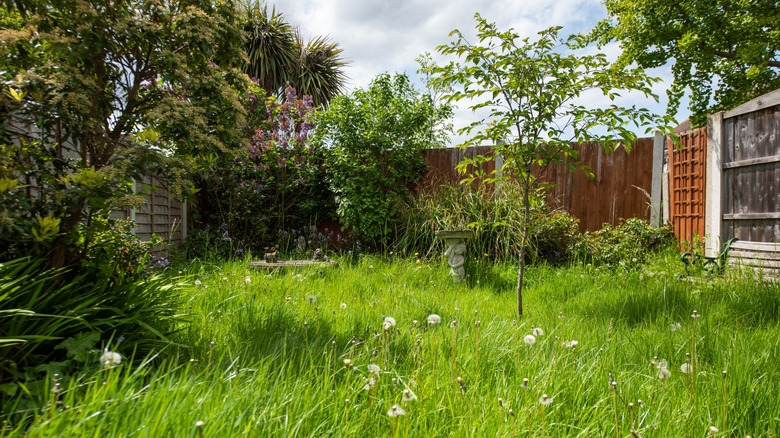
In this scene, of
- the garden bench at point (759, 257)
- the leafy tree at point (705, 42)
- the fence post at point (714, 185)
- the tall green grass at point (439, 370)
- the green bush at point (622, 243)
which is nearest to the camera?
the tall green grass at point (439, 370)

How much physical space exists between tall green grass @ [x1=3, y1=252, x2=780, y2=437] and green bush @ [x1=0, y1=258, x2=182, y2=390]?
14 cm

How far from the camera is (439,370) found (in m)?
1.66

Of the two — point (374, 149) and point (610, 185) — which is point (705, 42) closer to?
point (610, 185)

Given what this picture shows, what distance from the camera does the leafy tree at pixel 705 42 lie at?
408 inches

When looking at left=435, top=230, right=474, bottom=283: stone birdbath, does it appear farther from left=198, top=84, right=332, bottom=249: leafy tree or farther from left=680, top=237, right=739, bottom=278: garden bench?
left=198, top=84, right=332, bottom=249: leafy tree

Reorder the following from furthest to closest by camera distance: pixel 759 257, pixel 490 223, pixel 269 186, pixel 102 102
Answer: pixel 269 186
pixel 490 223
pixel 759 257
pixel 102 102

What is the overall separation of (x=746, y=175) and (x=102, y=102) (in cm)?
612

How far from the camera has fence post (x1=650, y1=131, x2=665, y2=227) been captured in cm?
610

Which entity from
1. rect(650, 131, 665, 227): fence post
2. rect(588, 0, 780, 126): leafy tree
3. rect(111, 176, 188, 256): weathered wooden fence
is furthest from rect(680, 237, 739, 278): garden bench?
rect(588, 0, 780, 126): leafy tree

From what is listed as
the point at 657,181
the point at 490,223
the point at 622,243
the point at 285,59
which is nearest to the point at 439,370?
the point at 490,223

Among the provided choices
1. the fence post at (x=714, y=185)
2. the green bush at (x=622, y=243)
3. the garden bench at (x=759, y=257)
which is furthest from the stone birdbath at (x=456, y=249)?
the fence post at (x=714, y=185)

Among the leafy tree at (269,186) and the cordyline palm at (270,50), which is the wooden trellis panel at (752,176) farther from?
the cordyline palm at (270,50)

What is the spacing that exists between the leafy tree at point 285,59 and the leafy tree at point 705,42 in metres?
8.00

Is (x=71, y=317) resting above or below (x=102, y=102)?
below
